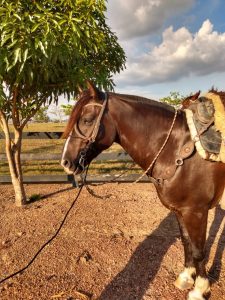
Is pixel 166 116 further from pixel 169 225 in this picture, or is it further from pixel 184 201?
pixel 169 225

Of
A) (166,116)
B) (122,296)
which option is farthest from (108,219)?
(166,116)

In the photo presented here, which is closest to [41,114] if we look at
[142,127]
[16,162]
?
[16,162]

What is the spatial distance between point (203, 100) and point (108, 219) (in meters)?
3.60

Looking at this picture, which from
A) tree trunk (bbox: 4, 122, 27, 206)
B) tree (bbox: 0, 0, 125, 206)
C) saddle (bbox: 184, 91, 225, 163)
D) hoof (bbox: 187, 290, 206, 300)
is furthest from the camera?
tree trunk (bbox: 4, 122, 27, 206)

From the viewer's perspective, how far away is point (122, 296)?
11.5ft

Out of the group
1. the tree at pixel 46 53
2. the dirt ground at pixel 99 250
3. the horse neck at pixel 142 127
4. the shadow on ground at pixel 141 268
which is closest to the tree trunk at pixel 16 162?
the tree at pixel 46 53

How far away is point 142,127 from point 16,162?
4.27 metres

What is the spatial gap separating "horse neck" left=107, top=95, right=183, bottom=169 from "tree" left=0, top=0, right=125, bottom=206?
2042 millimetres

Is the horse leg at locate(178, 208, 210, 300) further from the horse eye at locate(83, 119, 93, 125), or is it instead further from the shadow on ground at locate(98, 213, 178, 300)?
the horse eye at locate(83, 119, 93, 125)

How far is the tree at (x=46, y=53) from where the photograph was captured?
14.1ft

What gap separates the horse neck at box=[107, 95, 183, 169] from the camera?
9.48ft

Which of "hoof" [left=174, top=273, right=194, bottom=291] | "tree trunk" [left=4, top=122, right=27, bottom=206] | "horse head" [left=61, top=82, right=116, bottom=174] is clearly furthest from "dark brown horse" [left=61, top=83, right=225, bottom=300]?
"tree trunk" [left=4, top=122, right=27, bottom=206]

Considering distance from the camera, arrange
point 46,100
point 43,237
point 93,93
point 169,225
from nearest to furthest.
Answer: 1. point 93,93
2. point 43,237
3. point 169,225
4. point 46,100

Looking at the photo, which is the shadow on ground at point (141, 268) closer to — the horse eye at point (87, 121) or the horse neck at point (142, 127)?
the horse neck at point (142, 127)
